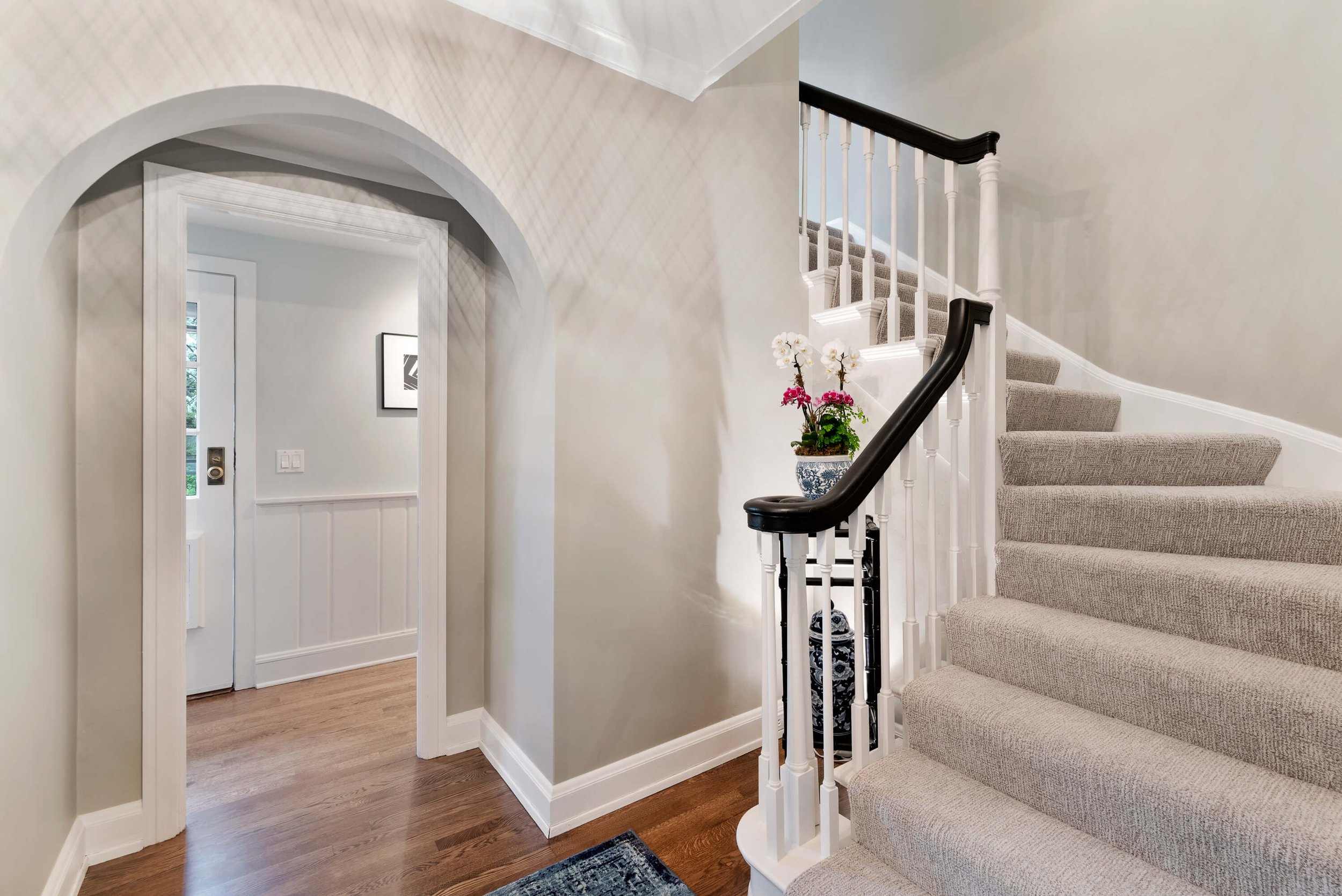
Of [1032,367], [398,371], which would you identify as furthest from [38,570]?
[1032,367]

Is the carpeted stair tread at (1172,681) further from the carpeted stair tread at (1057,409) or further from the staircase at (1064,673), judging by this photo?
the carpeted stair tread at (1057,409)

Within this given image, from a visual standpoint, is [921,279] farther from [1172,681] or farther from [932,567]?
[1172,681]

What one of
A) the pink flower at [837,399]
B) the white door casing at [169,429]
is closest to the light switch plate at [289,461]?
the white door casing at [169,429]

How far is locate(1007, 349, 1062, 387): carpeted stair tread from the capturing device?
2.44 metres

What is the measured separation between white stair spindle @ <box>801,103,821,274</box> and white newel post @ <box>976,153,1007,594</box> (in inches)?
24.6

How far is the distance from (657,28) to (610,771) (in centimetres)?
224

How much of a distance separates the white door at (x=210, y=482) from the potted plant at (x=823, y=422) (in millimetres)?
2566

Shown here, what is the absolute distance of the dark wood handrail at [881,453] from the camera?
1302 mm

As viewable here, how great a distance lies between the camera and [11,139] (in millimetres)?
1173

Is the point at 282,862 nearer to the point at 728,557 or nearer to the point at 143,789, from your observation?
the point at 143,789

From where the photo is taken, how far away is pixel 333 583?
10.3ft

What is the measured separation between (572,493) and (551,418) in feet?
0.76

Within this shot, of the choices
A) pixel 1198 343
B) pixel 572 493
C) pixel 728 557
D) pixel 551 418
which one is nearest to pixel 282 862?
pixel 572 493

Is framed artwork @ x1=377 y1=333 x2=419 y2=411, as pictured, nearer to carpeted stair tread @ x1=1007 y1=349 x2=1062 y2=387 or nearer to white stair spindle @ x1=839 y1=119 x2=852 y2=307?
white stair spindle @ x1=839 y1=119 x2=852 y2=307
